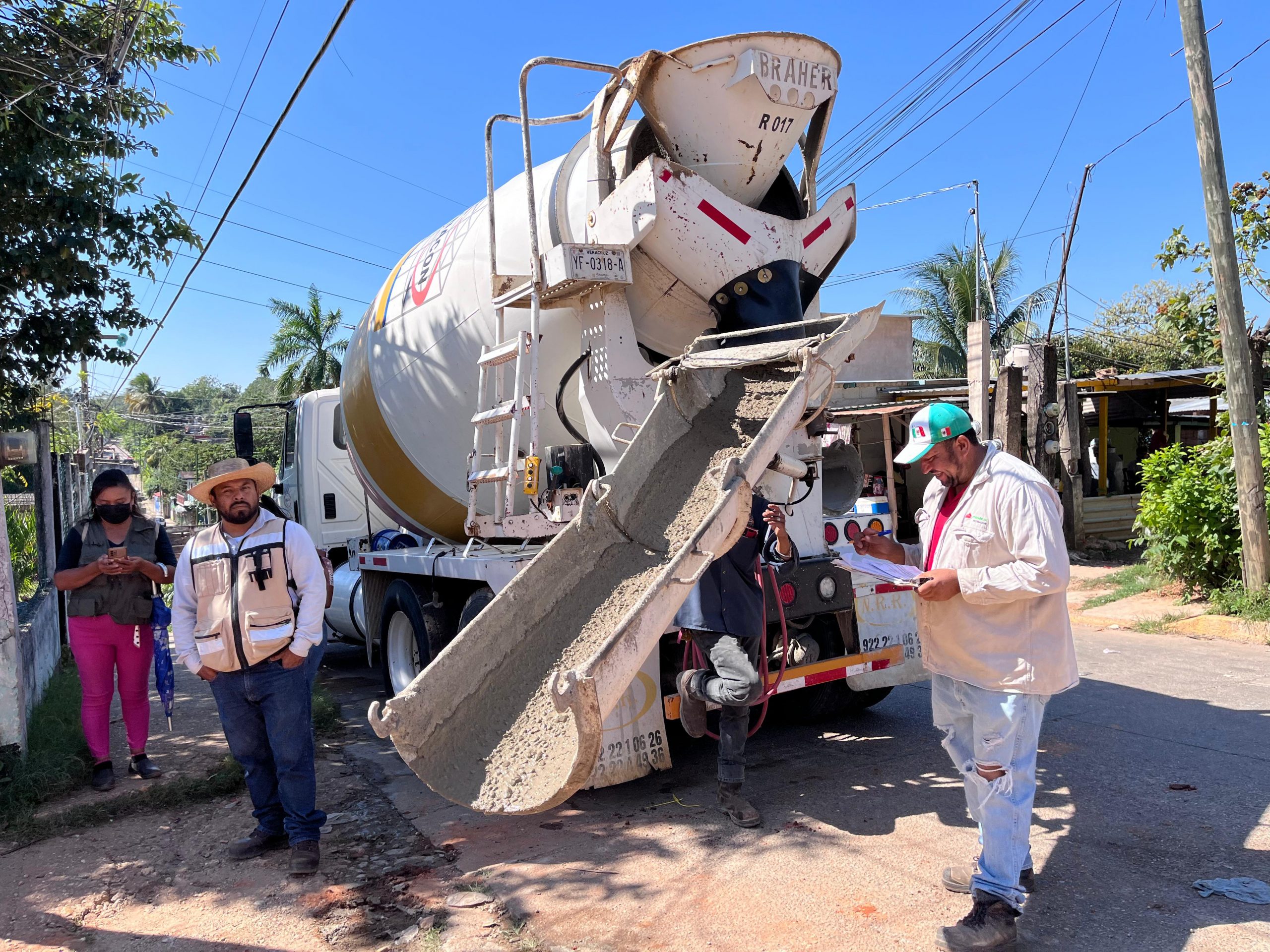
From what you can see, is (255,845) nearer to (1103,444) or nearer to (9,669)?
(9,669)

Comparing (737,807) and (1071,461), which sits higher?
(1071,461)

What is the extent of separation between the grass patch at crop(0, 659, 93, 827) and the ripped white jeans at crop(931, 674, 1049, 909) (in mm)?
4603

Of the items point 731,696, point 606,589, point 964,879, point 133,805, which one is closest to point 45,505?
point 133,805

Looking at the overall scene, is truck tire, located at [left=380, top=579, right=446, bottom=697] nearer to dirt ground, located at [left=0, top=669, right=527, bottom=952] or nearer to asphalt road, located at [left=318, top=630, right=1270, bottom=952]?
asphalt road, located at [left=318, top=630, right=1270, bottom=952]

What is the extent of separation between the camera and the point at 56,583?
499cm

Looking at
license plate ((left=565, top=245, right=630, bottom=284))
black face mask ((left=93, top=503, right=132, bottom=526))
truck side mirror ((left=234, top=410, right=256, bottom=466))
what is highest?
license plate ((left=565, top=245, right=630, bottom=284))

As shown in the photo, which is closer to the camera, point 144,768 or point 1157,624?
point 144,768

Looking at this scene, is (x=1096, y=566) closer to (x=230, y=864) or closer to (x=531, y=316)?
(x=531, y=316)

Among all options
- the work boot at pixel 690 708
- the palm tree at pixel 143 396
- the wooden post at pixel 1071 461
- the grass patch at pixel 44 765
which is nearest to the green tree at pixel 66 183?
the grass patch at pixel 44 765

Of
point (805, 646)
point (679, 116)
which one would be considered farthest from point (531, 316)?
point (805, 646)

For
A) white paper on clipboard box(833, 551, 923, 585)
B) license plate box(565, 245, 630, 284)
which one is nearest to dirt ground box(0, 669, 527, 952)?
white paper on clipboard box(833, 551, 923, 585)

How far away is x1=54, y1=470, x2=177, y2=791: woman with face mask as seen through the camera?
5082 mm

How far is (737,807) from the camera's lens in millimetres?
4223

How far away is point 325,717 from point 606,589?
352cm
